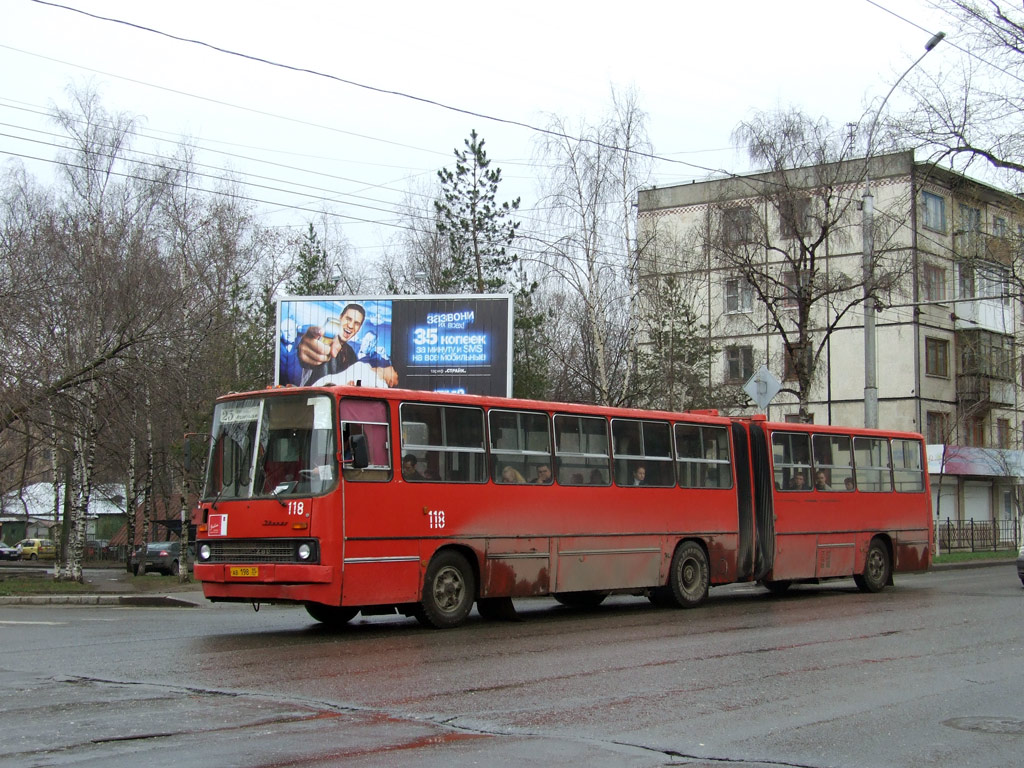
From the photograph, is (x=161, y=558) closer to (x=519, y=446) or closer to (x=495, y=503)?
(x=519, y=446)

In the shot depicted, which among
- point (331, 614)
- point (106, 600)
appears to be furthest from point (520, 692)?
point (106, 600)

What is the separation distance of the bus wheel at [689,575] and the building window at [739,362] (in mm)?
32261

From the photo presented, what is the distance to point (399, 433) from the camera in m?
14.1

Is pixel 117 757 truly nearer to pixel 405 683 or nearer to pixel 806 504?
pixel 405 683

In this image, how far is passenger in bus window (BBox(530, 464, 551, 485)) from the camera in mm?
15820

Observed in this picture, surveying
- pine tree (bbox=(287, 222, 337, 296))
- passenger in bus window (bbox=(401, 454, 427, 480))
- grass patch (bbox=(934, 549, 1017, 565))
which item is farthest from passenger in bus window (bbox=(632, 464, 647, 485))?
pine tree (bbox=(287, 222, 337, 296))

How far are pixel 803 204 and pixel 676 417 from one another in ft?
57.1

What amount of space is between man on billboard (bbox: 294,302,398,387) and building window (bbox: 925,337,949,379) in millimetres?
30649

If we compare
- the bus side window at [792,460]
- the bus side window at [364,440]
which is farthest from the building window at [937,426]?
the bus side window at [364,440]

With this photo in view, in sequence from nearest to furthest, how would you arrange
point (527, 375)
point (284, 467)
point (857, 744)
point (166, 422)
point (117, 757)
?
point (117, 757), point (857, 744), point (284, 467), point (166, 422), point (527, 375)

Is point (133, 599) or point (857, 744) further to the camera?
point (133, 599)

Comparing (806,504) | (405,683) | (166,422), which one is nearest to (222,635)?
(405,683)

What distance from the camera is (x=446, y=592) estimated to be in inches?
569

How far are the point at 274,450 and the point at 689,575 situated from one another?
754cm
